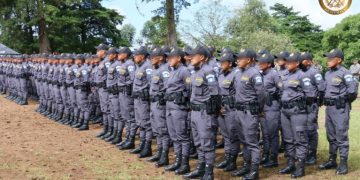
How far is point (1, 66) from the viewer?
24.0 metres

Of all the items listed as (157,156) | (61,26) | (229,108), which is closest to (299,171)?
(229,108)

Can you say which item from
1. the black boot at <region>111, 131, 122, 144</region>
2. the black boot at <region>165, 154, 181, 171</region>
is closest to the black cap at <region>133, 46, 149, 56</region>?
the black boot at <region>111, 131, 122, 144</region>

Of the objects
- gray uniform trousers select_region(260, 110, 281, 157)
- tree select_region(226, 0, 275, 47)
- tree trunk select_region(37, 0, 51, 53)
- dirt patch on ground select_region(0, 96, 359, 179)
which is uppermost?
tree select_region(226, 0, 275, 47)

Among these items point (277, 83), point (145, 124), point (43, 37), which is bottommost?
point (145, 124)

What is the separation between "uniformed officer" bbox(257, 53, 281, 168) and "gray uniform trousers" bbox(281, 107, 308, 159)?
608 mm

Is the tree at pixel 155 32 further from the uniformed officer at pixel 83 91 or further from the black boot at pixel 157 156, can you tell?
the black boot at pixel 157 156

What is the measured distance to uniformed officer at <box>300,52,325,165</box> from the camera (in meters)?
8.98

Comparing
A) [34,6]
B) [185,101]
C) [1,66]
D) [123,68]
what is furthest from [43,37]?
[185,101]

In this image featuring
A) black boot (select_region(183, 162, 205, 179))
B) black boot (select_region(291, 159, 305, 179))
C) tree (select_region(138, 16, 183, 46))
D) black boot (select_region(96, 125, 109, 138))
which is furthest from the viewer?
tree (select_region(138, 16, 183, 46))

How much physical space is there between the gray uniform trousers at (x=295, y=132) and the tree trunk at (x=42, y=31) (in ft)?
109

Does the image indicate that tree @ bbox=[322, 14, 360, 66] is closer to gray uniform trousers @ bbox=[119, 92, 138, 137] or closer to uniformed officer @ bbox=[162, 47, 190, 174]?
gray uniform trousers @ bbox=[119, 92, 138, 137]

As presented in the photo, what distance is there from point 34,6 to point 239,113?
113 feet

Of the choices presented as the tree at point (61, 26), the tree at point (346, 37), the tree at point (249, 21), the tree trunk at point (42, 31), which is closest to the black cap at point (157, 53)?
the tree trunk at point (42, 31)

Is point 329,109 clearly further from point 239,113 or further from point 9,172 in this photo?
point 9,172
